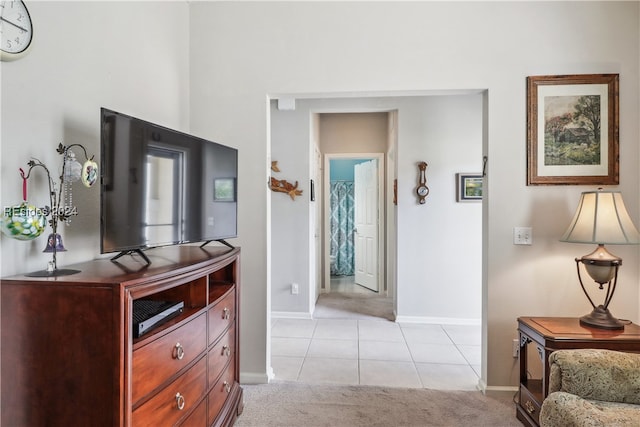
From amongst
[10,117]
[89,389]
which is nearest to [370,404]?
[89,389]

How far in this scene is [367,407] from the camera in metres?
2.16

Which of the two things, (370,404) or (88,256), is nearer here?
(88,256)

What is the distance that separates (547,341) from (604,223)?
0.75 m

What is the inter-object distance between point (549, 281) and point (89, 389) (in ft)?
8.54

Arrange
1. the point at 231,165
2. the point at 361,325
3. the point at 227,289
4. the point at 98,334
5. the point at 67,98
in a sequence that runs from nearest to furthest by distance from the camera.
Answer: the point at 98,334
the point at 67,98
the point at 227,289
the point at 231,165
the point at 361,325

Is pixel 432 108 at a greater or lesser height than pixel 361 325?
greater

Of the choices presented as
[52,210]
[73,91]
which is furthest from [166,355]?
[73,91]

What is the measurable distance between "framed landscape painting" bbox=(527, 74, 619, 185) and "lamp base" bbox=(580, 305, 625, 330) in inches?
32.8

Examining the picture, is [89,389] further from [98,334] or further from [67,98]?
[67,98]

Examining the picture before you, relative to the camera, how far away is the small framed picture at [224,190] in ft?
6.55

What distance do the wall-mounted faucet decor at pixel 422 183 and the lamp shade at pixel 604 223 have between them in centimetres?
183

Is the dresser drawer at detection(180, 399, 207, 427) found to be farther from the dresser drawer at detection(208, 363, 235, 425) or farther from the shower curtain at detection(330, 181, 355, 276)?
the shower curtain at detection(330, 181, 355, 276)

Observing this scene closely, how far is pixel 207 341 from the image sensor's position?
5.25 feet

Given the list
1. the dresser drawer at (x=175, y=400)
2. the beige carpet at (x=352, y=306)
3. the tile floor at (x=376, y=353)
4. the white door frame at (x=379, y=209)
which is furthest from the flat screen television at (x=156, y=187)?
the white door frame at (x=379, y=209)
